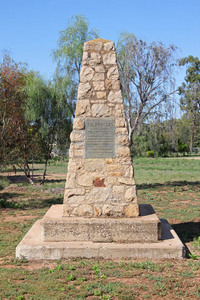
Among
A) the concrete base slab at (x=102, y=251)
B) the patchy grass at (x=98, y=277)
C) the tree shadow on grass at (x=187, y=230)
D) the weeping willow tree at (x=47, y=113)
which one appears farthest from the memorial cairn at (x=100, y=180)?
the weeping willow tree at (x=47, y=113)

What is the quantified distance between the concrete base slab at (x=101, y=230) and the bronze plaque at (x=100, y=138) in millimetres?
1094

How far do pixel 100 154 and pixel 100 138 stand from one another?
266mm

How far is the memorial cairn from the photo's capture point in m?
5.69

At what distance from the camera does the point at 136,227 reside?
567 centimetres

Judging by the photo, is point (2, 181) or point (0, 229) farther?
point (2, 181)

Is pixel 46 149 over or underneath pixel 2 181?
over

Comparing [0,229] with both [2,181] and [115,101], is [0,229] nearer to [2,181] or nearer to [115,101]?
[115,101]

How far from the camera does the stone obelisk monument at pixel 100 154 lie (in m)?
5.97

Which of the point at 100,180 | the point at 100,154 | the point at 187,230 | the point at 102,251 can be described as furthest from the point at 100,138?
the point at 187,230

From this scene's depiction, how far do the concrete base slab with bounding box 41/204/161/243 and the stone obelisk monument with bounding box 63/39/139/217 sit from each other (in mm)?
285

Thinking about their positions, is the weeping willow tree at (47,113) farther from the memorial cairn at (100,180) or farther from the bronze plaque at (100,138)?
the bronze plaque at (100,138)

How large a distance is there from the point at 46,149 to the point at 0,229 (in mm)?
9185

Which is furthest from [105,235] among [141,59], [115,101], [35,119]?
[35,119]

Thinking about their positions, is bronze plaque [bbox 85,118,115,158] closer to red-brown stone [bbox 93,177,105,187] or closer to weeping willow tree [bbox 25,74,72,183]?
red-brown stone [bbox 93,177,105,187]
